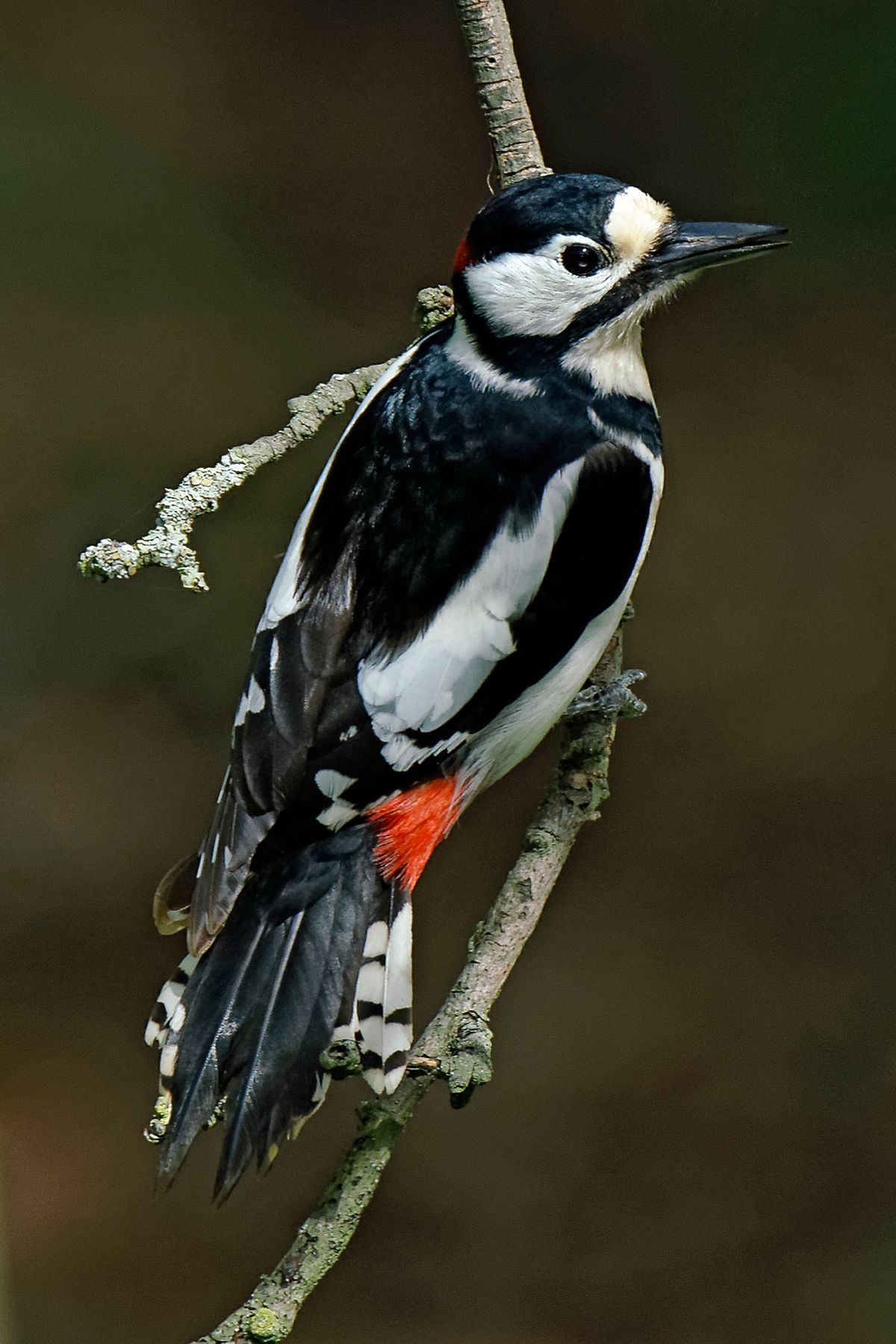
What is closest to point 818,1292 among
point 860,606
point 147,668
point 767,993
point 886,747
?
point 767,993

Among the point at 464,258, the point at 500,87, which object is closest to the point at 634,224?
the point at 464,258

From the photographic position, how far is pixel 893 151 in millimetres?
3916

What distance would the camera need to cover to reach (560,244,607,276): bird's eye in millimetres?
2086

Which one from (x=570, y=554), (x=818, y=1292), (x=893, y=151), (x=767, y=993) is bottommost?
(x=818, y=1292)

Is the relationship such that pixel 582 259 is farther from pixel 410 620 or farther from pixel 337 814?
pixel 337 814

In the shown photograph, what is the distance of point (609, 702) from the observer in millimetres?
2361

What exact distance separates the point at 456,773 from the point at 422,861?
131 millimetres

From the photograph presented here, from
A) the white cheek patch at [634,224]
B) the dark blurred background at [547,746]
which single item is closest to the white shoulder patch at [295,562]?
the white cheek patch at [634,224]

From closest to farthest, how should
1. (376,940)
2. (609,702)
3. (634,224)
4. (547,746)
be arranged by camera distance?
(634,224)
(376,940)
(609,702)
(547,746)

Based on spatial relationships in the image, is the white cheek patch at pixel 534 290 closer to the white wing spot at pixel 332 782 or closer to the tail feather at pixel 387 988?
the white wing spot at pixel 332 782

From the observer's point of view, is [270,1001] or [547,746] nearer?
[270,1001]

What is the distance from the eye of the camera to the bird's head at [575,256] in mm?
2064

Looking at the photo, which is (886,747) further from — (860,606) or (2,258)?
(2,258)

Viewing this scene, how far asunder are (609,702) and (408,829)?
358mm
